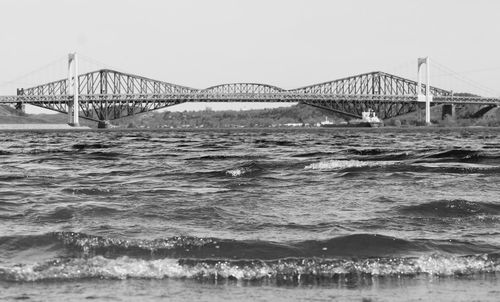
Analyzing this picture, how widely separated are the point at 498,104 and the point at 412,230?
13490 centimetres

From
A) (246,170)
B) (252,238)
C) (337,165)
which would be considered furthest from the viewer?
(337,165)

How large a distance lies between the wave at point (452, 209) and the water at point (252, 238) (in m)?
0.04

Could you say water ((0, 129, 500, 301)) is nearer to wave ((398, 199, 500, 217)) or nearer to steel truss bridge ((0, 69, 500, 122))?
wave ((398, 199, 500, 217))

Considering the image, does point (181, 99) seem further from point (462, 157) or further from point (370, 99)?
point (462, 157)

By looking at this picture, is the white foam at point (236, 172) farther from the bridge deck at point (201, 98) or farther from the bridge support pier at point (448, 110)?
the bridge support pier at point (448, 110)

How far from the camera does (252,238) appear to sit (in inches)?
327

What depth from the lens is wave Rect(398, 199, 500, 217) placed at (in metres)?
10.3

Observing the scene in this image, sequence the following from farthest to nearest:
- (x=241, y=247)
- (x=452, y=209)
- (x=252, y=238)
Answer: (x=452, y=209), (x=252, y=238), (x=241, y=247)

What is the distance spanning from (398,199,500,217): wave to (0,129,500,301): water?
43 millimetres

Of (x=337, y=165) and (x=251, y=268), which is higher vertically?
(x=337, y=165)

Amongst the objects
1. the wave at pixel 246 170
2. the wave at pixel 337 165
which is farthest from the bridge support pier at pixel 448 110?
the wave at pixel 246 170

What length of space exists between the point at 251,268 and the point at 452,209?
4.48m

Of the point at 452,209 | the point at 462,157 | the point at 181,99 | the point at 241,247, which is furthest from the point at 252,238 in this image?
the point at 181,99

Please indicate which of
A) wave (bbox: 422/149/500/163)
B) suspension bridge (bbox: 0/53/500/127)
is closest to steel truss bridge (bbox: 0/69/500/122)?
suspension bridge (bbox: 0/53/500/127)
